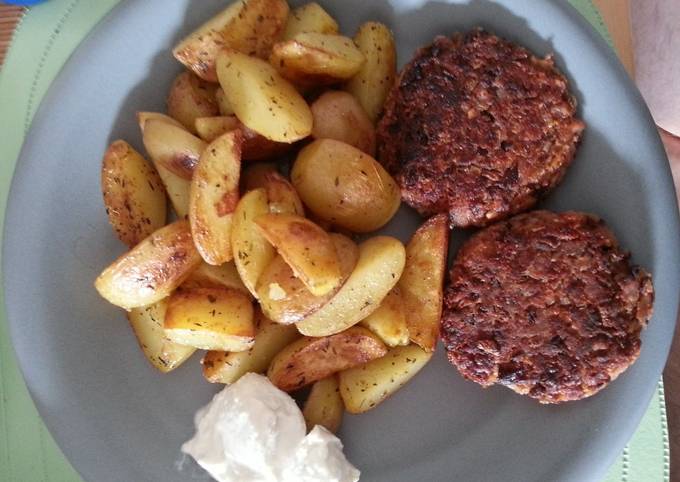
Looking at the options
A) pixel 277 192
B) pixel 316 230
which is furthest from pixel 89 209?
pixel 316 230

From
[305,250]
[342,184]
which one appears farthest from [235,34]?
[305,250]

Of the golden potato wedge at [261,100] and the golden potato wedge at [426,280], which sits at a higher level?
the golden potato wedge at [261,100]

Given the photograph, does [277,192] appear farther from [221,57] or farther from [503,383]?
[503,383]

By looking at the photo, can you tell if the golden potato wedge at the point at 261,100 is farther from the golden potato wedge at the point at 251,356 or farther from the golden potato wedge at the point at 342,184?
the golden potato wedge at the point at 251,356

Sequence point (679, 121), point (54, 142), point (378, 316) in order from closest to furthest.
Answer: point (378, 316)
point (54, 142)
point (679, 121)

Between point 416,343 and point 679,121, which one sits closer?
point 416,343

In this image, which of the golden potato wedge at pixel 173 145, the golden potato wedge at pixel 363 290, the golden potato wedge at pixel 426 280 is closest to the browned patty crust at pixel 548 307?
Answer: the golden potato wedge at pixel 426 280

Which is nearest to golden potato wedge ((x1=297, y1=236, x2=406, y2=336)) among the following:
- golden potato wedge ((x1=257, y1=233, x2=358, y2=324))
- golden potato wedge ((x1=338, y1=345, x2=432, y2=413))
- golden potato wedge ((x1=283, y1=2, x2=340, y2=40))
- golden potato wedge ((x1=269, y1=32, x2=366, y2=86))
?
golden potato wedge ((x1=257, y1=233, x2=358, y2=324))
